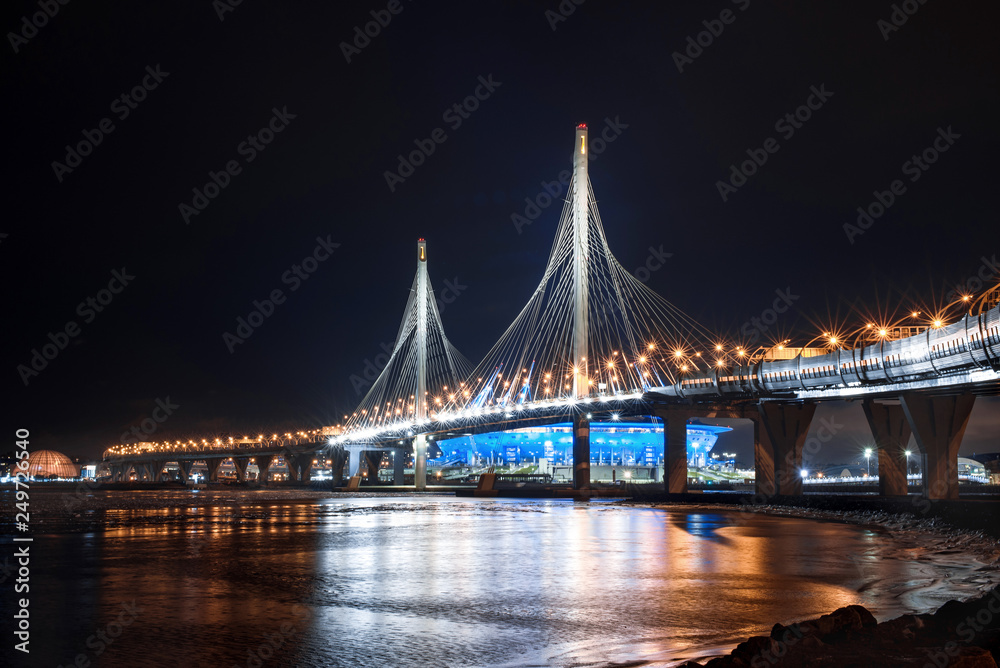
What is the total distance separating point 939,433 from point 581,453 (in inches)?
1266

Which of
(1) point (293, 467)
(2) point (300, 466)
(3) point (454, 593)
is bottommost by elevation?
(1) point (293, 467)

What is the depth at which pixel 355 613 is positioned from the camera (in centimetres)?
1456

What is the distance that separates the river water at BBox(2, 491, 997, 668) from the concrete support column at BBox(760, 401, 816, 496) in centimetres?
2883

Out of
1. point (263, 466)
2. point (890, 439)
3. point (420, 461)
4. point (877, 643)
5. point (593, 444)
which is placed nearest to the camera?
point (877, 643)

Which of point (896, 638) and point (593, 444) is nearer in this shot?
point (896, 638)

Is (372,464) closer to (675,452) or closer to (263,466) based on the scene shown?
(263,466)

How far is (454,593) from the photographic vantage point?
17094 mm

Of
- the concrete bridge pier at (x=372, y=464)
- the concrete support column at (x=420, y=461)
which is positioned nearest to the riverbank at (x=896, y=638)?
the concrete support column at (x=420, y=461)

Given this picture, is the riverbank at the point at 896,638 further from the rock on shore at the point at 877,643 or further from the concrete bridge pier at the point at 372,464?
the concrete bridge pier at the point at 372,464

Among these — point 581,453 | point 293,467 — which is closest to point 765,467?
point 581,453

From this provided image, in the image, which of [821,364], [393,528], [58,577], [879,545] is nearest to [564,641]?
[58,577]

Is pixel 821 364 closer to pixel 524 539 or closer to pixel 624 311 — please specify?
pixel 624 311

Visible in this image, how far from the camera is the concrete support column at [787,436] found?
199ft

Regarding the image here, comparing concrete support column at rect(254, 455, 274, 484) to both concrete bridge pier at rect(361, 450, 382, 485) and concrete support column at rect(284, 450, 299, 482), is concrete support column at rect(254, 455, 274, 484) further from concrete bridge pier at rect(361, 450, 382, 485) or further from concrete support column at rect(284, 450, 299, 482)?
concrete bridge pier at rect(361, 450, 382, 485)
